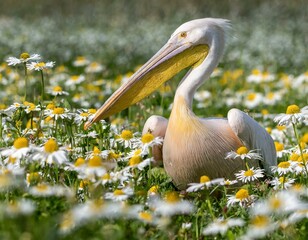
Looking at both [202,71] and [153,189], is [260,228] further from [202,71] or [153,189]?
[202,71]

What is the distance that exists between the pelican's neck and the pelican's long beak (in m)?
0.08

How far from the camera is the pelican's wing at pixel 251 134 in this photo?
4.54m

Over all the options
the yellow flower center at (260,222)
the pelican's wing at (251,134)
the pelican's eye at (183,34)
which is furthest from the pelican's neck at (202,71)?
the yellow flower center at (260,222)

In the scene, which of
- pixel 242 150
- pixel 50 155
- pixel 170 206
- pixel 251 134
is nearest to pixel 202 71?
pixel 251 134

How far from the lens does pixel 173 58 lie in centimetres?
489

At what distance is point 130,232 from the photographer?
124 inches

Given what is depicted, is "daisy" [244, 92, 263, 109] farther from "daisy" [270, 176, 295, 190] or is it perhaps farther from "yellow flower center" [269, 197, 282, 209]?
"yellow flower center" [269, 197, 282, 209]

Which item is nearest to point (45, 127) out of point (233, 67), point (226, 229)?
point (226, 229)

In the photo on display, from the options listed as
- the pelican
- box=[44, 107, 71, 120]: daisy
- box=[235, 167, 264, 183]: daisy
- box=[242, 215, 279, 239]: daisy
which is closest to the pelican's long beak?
the pelican

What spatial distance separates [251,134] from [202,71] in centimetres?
51

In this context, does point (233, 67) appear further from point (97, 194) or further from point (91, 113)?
point (97, 194)

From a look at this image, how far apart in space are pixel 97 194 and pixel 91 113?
1622 mm

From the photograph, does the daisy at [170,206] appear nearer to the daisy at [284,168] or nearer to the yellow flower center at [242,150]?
the yellow flower center at [242,150]

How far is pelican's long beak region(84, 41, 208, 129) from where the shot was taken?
4844 millimetres
